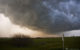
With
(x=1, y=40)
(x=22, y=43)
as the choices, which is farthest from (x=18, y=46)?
(x=1, y=40)

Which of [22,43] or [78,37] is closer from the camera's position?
[78,37]

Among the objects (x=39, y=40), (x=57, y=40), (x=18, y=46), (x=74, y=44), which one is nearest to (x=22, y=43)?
(x=18, y=46)

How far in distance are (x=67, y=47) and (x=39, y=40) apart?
3177 mm

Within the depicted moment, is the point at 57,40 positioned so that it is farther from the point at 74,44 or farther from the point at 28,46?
Result: the point at 28,46

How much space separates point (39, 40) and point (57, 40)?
2.09m

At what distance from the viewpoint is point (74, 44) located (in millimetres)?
19609

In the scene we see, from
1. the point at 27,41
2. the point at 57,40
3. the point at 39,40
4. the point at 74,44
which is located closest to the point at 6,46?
the point at 27,41

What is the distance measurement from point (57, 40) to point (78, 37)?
7.86 ft

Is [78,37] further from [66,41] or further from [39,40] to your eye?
[39,40]

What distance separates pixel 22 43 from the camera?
801 inches

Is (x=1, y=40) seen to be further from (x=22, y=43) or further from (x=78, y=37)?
(x=78, y=37)

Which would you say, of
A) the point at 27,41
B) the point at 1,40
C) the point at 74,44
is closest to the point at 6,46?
the point at 1,40

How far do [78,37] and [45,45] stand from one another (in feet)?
12.1

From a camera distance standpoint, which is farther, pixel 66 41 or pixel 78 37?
pixel 66 41
